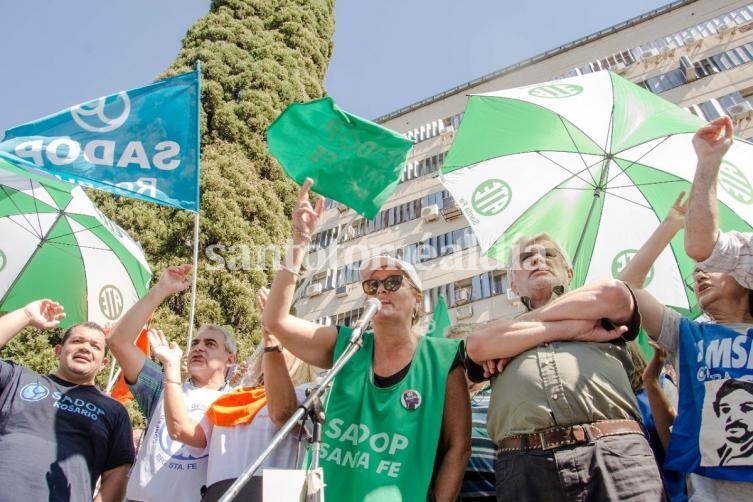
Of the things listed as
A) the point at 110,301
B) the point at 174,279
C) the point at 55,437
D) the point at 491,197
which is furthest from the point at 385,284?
the point at 110,301

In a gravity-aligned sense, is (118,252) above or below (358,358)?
above

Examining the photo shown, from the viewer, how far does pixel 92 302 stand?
5938mm

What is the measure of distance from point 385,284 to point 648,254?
147 cm

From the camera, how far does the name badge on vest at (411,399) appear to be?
2.58 metres

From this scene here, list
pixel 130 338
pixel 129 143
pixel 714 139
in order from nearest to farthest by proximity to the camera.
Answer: pixel 714 139, pixel 130 338, pixel 129 143

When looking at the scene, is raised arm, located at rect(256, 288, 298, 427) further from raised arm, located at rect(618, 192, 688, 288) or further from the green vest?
raised arm, located at rect(618, 192, 688, 288)

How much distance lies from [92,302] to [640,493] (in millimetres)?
5424

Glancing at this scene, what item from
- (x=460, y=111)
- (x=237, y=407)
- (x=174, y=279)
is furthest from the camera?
(x=460, y=111)

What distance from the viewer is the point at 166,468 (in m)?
3.26

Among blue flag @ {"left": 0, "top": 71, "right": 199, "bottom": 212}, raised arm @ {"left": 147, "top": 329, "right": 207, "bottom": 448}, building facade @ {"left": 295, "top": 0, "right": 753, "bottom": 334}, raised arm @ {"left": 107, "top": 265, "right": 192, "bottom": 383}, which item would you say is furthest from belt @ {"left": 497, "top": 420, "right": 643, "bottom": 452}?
building facade @ {"left": 295, "top": 0, "right": 753, "bottom": 334}

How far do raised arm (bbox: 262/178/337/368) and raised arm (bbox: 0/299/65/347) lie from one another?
1.54m

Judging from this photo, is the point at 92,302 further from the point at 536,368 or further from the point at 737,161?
the point at 737,161

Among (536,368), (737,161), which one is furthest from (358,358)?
(737,161)

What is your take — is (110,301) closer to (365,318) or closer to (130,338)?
(130,338)
